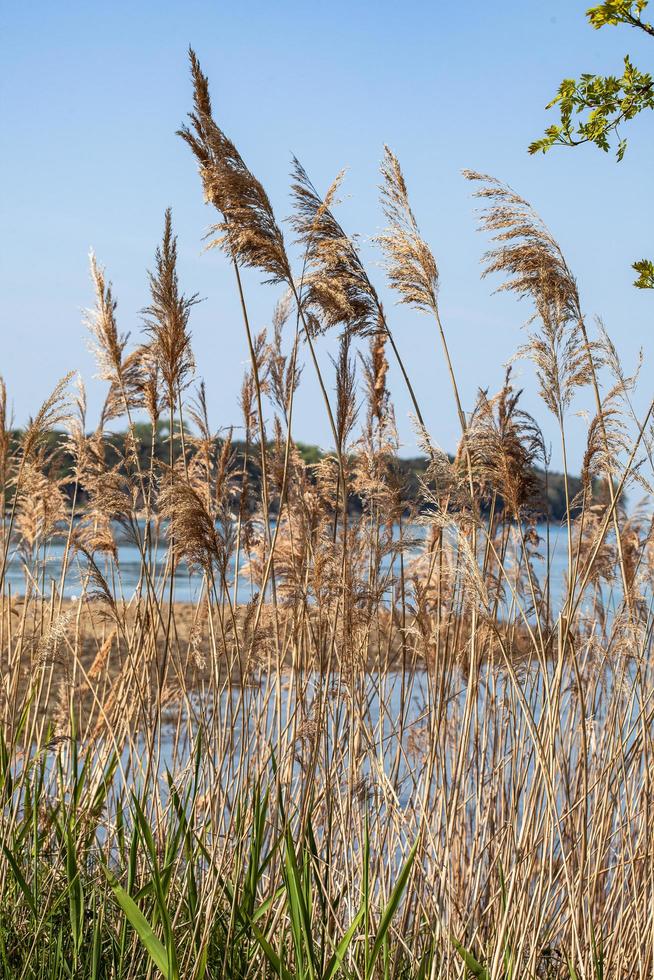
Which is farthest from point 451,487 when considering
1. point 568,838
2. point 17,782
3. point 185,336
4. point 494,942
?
point 17,782

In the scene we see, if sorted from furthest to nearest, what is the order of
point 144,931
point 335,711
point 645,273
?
point 335,711
point 645,273
point 144,931

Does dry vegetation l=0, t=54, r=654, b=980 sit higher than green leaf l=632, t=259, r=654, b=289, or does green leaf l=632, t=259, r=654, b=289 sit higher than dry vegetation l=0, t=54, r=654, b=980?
green leaf l=632, t=259, r=654, b=289

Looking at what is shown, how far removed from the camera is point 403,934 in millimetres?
3055

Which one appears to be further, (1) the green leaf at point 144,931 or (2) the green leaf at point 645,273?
(2) the green leaf at point 645,273

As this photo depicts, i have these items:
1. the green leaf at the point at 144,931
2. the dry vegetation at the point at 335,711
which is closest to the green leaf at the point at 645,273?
the dry vegetation at the point at 335,711

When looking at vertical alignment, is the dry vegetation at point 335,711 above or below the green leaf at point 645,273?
below

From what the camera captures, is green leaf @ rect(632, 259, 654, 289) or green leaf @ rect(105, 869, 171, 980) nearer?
green leaf @ rect(105, 869, 171, 980)

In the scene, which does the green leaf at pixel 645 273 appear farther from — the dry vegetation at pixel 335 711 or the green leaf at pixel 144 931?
the green leaf at pixel 144 931

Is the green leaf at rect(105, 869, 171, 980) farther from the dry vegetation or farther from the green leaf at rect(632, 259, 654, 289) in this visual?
the green leaf at rect(632, 259, 654, 289)

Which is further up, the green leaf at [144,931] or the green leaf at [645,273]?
the green leaf at [645,273]

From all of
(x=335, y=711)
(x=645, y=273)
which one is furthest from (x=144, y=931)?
(x=645, y=273)

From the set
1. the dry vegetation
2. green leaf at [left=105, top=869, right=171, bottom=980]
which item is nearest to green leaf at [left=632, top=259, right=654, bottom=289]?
the dry vegetation

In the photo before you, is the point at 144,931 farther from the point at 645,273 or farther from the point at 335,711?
the point at 645,273

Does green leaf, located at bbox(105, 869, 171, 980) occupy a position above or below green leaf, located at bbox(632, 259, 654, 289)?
below
